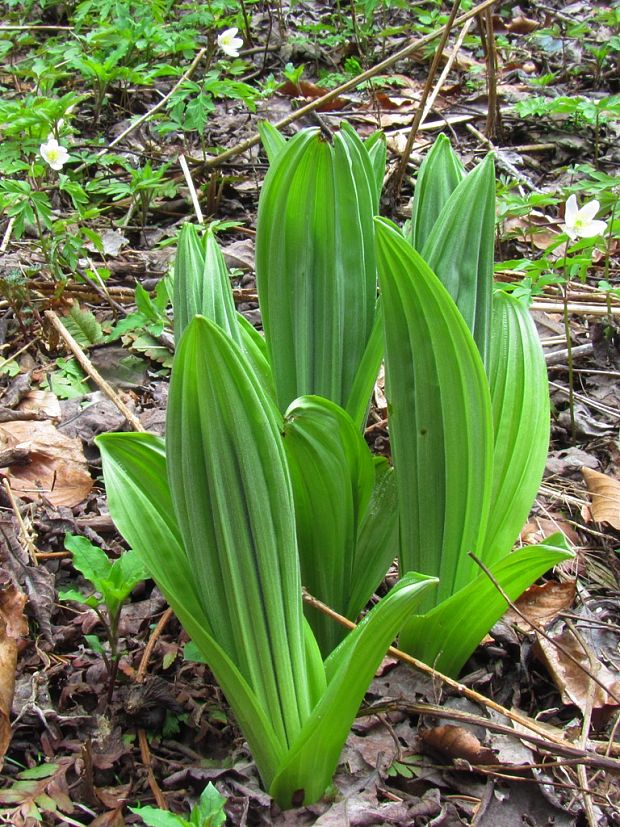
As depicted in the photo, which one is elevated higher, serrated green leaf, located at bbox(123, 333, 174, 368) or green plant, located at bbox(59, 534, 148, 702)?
green plant, located at bbox(59, 534, 148, 702)

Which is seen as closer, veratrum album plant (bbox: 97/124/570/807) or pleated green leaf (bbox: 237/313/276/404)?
veratrum album plant (bbox: 97/124/570/807)

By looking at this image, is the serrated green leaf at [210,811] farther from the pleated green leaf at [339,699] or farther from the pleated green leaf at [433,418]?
the pleated green leaf at [433,418]

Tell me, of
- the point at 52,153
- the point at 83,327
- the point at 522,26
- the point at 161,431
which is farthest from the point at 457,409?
the point at 522,26

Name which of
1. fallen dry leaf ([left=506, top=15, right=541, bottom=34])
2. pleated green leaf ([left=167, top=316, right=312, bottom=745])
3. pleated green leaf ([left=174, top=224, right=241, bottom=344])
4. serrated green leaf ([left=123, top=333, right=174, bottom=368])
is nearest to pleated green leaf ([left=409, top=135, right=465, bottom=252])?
pleated green leaf ([left=174, top=224, right=241, bottom=344])

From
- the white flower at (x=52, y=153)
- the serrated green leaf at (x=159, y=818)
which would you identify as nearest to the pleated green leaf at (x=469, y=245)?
the serrated green leaf at (x=159, y=818)

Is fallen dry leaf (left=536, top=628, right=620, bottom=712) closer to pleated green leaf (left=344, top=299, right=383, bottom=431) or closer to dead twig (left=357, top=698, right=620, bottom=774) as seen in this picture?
dead twig (left=357, top=698, right=620, bottom=774)

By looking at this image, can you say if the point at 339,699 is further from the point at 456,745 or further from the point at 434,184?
the point at 434,184
